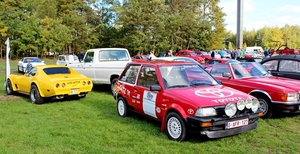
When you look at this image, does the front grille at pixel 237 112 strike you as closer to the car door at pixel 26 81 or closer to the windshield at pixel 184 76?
the windshield at pixel 184 76

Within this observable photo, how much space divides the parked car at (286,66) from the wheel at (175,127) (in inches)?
221

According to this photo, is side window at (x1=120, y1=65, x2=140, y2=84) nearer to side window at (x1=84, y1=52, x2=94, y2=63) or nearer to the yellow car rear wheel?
the yellow car rear wheel

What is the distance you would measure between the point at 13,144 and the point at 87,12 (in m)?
49.7

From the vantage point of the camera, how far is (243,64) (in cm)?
860

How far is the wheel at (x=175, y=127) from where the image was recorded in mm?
5275

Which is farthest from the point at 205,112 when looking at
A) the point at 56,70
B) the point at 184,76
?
the point at 56,70

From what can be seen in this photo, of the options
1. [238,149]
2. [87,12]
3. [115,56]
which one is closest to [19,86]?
[115,56]

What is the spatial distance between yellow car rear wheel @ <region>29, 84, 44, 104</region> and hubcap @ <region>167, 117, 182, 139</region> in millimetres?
5744

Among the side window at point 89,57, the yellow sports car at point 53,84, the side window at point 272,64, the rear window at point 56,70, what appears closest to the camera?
the yellow sports car at point 53,84

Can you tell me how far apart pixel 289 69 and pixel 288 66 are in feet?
0.36

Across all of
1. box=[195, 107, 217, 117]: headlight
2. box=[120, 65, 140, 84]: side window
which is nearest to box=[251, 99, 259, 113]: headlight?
box=[195, 107, 217, 117]: headlight

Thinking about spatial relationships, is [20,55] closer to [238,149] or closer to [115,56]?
[115,56]

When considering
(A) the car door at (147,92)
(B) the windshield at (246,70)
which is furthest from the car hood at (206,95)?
(B) the windshield at (246,70)

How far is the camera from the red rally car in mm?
5076
